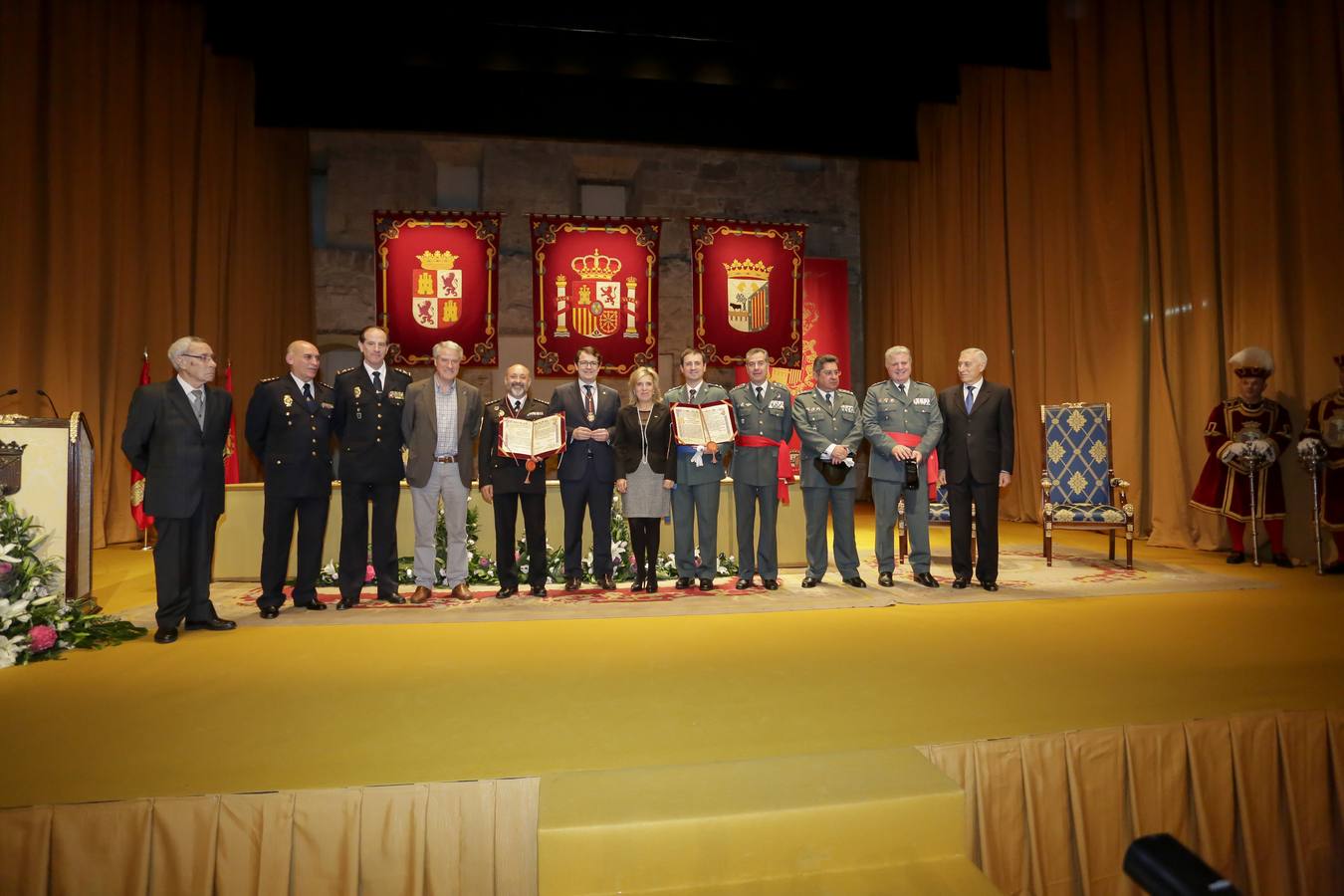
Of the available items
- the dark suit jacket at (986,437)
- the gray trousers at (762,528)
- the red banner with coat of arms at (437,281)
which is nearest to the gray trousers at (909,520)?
the dark suit jacket at (986,437)

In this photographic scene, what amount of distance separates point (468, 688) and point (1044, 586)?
12.4ft

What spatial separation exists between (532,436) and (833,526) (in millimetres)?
2111

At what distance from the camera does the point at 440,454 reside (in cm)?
461

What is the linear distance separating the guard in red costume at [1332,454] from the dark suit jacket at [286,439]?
6480mm

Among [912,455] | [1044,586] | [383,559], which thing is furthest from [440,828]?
[1044,586]

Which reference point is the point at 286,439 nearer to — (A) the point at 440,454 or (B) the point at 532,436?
(A) the point at 440,454

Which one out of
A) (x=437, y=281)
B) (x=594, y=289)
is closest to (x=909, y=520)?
(x=594, y=289)

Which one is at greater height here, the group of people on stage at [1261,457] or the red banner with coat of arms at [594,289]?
the red banner with coat of arms at [594,289]

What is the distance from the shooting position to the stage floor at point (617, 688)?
2.15 metres

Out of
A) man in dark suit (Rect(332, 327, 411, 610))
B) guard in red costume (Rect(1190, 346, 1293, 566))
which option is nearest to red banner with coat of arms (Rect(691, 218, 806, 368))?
guard in red costume (Rect(1190, 346, 1293, 566))

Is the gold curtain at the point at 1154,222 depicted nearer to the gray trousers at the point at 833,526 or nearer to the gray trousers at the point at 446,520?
the gray trousers at the point at 833,526

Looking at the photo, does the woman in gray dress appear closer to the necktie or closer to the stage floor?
the stage floor

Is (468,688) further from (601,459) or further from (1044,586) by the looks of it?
(1044,586)

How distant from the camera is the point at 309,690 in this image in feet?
9.17
